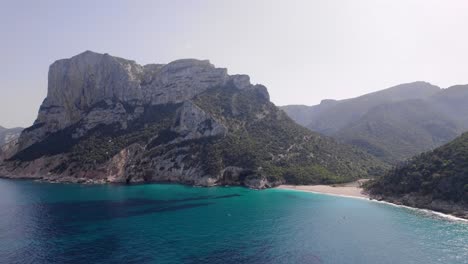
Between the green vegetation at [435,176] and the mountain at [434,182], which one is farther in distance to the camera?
the green vegetation at [435,176]

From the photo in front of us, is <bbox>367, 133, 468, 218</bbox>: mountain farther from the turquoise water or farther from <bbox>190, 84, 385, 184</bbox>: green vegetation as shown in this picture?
<bbox>190, 84, 385, 184</bbox>: green vegetation

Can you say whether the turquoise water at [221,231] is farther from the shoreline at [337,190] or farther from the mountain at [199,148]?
the mountain at [199,148]

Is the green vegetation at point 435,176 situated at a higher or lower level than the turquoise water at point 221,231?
higher

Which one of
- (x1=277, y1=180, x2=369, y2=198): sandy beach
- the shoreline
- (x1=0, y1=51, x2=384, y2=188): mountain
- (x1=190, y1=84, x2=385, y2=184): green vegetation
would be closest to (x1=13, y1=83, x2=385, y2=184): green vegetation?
(x1=190, y1=84, x2=385, y2=184): green vegetation

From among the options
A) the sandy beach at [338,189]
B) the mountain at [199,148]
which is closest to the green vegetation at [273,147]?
the mountain at [199,148]

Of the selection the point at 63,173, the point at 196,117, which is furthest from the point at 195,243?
the point at 63,173

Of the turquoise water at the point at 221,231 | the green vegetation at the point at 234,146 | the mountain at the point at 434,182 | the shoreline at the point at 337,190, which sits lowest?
the turquoise water at the point at 221,231
